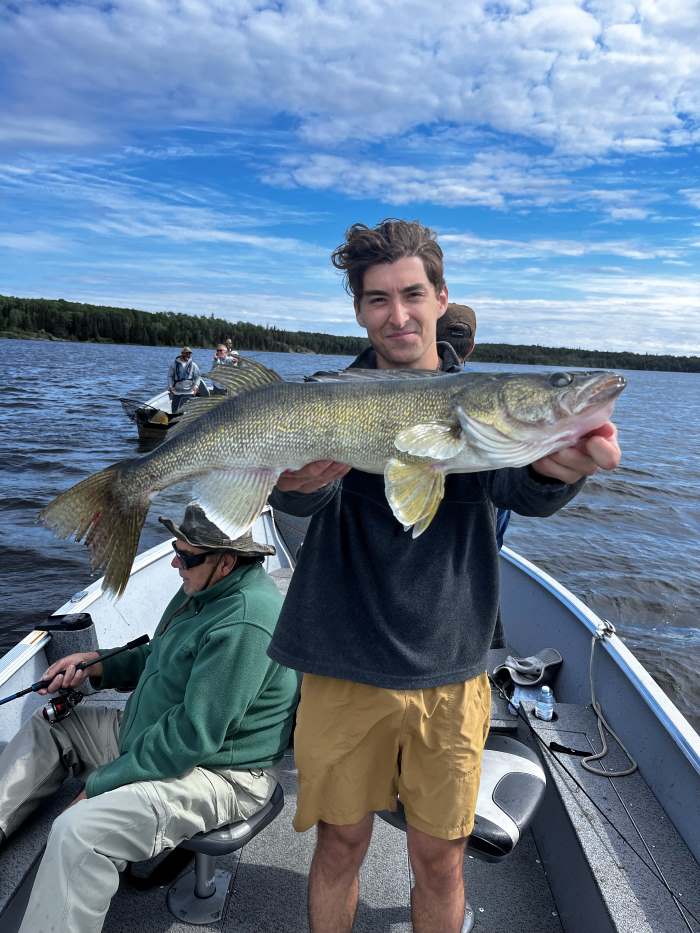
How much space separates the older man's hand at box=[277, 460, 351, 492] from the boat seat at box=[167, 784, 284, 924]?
1654 millimetres

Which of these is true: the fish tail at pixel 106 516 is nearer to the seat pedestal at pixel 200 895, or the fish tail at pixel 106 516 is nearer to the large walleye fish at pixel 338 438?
the large walleye fish at pixel 338 438

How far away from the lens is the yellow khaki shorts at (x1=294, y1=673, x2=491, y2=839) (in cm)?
251

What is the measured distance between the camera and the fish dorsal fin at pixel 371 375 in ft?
8.17

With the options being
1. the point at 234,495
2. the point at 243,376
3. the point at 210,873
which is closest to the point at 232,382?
the point at 243,376

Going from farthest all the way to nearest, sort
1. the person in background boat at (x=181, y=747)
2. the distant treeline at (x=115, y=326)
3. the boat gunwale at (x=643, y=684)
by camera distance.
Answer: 1. the distant treeline at (x=115, y=326)
2. the boat gunwale at (x=643, y=684)
3. the person in background boat at (x=181, y=747)

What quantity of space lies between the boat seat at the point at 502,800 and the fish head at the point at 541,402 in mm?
1716

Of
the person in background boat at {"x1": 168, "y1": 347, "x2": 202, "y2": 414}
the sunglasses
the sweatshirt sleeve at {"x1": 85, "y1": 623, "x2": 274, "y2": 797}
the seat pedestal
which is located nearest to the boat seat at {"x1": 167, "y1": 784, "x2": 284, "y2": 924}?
the seat pedestal

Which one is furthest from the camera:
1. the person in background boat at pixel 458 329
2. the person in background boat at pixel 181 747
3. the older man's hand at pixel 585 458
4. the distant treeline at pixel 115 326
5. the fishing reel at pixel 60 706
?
the distant treeline at pixel 115 326

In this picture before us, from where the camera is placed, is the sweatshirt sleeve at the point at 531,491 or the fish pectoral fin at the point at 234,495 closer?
the sweatshirt sleeve at the point at 531,491

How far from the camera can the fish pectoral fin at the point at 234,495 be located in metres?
2.52

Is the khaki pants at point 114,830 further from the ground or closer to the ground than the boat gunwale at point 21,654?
further from the ground

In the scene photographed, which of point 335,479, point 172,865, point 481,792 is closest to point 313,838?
point 172,865

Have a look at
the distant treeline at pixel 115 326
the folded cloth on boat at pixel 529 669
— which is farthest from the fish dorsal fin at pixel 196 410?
the distant treeline at pixel 115 326

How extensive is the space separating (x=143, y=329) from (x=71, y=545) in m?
103
